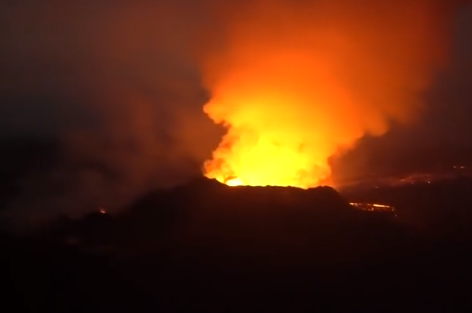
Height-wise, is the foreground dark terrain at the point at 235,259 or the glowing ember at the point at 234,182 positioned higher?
the glowing ember at the point at 234,182

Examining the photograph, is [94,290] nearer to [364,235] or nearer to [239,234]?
[239,234]

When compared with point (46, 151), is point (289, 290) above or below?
below

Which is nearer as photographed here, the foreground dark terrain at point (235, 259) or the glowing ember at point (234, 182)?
the foreground dark terrain at point (235, 259)

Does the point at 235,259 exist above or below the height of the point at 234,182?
below

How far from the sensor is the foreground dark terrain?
129 ft

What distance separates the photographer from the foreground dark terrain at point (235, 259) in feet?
129

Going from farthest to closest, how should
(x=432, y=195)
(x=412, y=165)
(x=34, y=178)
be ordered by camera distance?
(x=412, y=165) → (x=432, y=195) → (x=34, y=178)

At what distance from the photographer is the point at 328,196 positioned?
46031 mm

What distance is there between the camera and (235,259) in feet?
138

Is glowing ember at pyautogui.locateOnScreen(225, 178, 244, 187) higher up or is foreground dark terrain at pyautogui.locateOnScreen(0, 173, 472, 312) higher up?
glowing ember at pyautogui.locateOnScreen(225, 178, 244, 187)

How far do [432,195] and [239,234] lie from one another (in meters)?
27.5

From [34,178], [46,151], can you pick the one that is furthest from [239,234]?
[46,151]

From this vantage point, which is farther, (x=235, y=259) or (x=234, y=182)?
(x=234, y=182)

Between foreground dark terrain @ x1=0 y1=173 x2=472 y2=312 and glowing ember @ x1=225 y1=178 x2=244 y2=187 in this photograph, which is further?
glowing ember @ x1=225 y1=178 x2=244 y2=187
